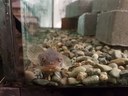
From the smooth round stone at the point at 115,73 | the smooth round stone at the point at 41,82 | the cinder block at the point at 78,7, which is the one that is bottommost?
the smooth round stone at the point at 41,82

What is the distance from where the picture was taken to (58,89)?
744mm

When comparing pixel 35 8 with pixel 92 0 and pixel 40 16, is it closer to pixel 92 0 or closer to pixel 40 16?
pixel 40 16

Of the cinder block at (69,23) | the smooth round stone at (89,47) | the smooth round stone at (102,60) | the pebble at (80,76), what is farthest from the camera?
the smooth round stone at (89,47)

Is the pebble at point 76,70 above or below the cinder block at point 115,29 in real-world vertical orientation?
below

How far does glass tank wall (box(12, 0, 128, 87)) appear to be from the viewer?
2.40ft

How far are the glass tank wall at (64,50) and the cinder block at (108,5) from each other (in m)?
0.02

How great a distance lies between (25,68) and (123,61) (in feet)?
1.22

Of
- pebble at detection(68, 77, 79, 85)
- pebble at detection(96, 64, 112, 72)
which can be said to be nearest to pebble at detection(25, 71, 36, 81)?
pebble at detection(68, 77, 79, 85)

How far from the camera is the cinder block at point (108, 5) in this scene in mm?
1157

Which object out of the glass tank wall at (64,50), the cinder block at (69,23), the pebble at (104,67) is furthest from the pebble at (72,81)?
the cinder block at (69,23)

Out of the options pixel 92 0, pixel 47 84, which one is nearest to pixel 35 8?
pixel 47 84

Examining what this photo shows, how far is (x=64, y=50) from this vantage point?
0.97 m

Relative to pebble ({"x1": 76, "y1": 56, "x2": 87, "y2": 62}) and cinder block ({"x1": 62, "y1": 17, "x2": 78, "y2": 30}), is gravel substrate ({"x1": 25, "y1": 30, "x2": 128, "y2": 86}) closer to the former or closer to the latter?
pebble ({"x1": 76, "y1": 56, "x2": 87, "y2": 62})

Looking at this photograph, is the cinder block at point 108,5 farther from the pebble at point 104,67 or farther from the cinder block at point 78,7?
the pebble at point 104,67
